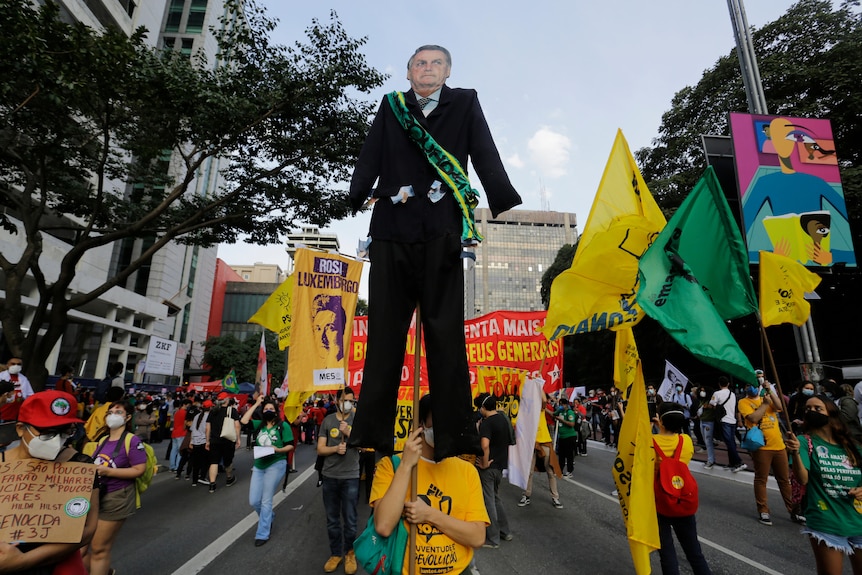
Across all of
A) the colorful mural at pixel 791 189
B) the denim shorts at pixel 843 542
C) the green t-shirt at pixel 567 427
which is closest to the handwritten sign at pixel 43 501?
the denim shorts at pixel 843 542

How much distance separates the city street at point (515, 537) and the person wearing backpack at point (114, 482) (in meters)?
1.17

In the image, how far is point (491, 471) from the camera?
6344 mm

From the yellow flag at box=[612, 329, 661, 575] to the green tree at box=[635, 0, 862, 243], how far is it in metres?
16.9

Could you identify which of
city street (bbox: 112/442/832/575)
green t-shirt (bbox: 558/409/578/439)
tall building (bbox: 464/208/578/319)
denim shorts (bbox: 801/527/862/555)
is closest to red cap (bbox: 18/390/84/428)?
A: city street (bbox: 112/442/832/575)

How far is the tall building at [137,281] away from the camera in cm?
2459

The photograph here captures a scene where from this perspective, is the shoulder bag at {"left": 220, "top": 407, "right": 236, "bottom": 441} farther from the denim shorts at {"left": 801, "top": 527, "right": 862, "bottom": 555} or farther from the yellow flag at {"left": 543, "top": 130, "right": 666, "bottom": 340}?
the denim shorts at {"left": 801, "top": 527, "right": 862, "bottom": 555}

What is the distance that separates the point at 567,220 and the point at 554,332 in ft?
374

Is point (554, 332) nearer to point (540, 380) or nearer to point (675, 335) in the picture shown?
point (675, 335)

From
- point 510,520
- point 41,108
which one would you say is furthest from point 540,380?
point 41,108

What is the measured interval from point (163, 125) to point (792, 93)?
74.9 ft

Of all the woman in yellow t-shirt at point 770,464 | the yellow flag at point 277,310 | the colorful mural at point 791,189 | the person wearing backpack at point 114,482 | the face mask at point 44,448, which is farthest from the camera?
the colorful mural at point 791,189

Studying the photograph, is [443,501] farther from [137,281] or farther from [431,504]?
[137,281]

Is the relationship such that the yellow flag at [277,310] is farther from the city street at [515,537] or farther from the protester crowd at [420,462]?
the city street at [515,537]

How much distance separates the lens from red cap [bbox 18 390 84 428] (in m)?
2.60
